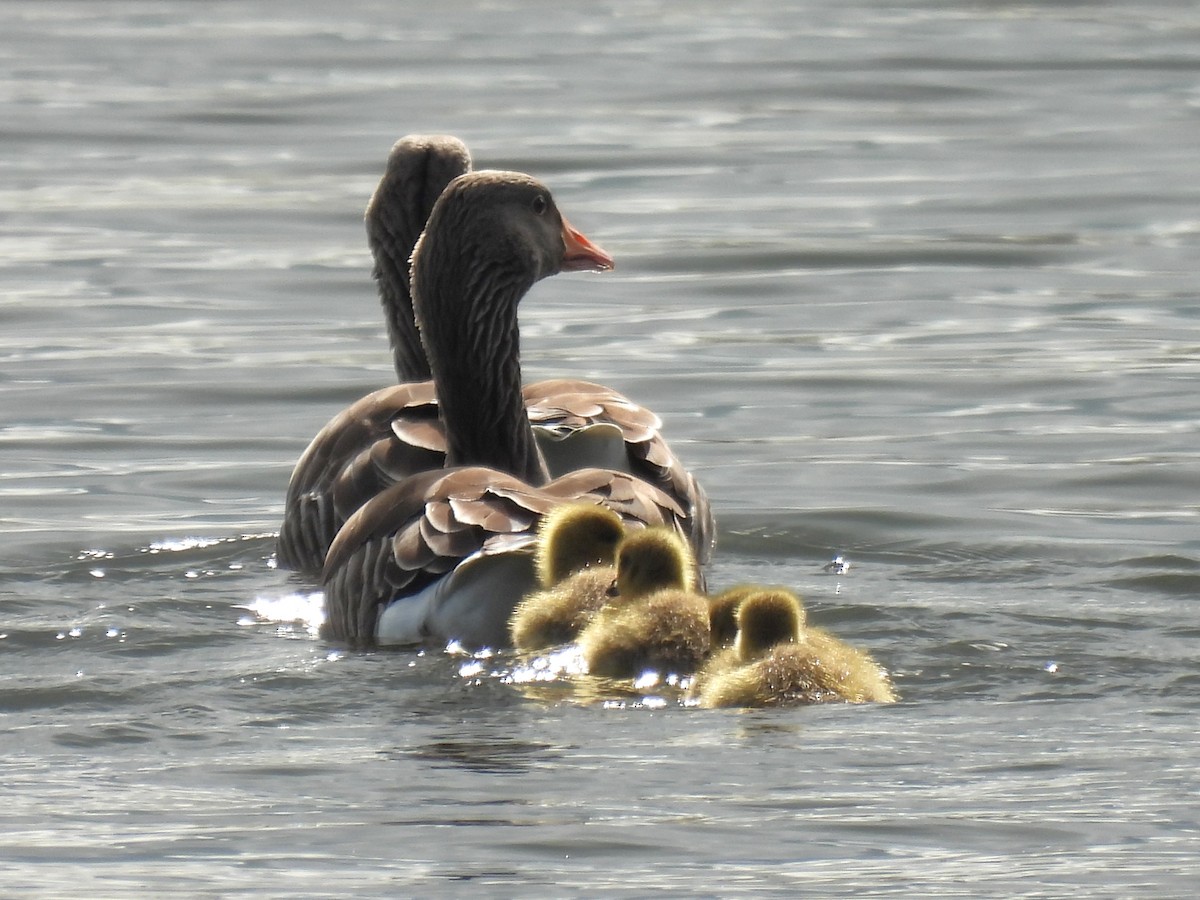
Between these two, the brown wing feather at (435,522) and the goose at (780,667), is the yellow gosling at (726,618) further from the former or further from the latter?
the brown wing feather at (435,522)

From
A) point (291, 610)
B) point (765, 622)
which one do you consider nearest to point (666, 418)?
point (291, 610)

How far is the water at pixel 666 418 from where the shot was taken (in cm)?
659

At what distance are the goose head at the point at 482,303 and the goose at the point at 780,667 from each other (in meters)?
1.92

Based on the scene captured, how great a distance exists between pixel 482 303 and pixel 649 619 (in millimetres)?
2207

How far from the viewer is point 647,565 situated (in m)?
8.08

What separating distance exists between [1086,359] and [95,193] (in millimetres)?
7848

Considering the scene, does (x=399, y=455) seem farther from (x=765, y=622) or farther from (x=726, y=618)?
(x=765, y=622)

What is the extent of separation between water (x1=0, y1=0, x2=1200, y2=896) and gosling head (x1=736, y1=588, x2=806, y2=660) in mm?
396

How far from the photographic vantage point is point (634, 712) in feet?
25.0

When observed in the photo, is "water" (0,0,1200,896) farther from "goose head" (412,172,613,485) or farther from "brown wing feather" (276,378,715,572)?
"goose head" (412,172,613,485)

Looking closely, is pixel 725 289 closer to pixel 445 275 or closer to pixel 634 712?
pixel 445 275

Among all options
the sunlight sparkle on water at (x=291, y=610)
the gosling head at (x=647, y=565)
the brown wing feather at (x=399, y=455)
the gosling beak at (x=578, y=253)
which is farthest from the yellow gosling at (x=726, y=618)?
the gosling beak at (x=578, y=253)

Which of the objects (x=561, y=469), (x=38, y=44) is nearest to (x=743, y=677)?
(x=561, y=469)

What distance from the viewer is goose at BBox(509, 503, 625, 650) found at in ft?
26.8
